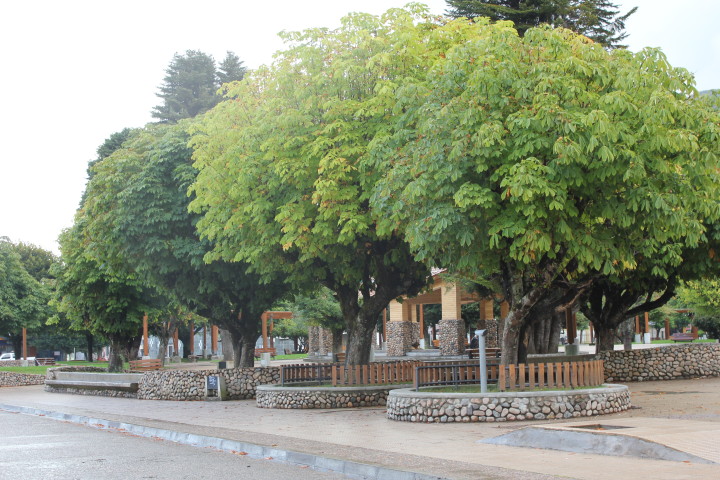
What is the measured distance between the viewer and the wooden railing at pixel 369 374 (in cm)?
2248

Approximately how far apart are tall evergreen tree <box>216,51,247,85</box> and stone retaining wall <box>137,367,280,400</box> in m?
46.9

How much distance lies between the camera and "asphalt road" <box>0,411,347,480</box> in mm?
10234

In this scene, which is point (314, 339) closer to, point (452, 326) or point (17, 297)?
point (452, 326)

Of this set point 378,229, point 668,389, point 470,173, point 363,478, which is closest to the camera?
point 363,478

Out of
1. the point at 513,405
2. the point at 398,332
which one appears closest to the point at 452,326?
the point at 398,332

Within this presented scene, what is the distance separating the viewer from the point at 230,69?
7331 cm

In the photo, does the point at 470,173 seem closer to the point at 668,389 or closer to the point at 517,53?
the point at 517,53

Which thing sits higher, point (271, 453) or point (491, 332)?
point (491, 332)

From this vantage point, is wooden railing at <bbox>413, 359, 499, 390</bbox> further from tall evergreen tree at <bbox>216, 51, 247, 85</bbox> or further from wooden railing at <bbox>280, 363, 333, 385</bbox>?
tall evergreen tree at <bbox>216, 51, 247, 85</bbox>

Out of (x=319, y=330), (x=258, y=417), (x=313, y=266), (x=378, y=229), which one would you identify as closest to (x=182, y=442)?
(x=258, y=417)

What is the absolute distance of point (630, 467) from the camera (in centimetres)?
921

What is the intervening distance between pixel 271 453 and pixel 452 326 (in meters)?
35.8

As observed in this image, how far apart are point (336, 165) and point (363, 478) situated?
36.6ft

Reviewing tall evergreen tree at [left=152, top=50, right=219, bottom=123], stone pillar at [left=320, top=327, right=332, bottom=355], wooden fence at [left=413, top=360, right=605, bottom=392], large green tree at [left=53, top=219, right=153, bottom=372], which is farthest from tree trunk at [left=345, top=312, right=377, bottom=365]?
tall evergreen tree at [left=152, top=50, right=219, bottom=123]
